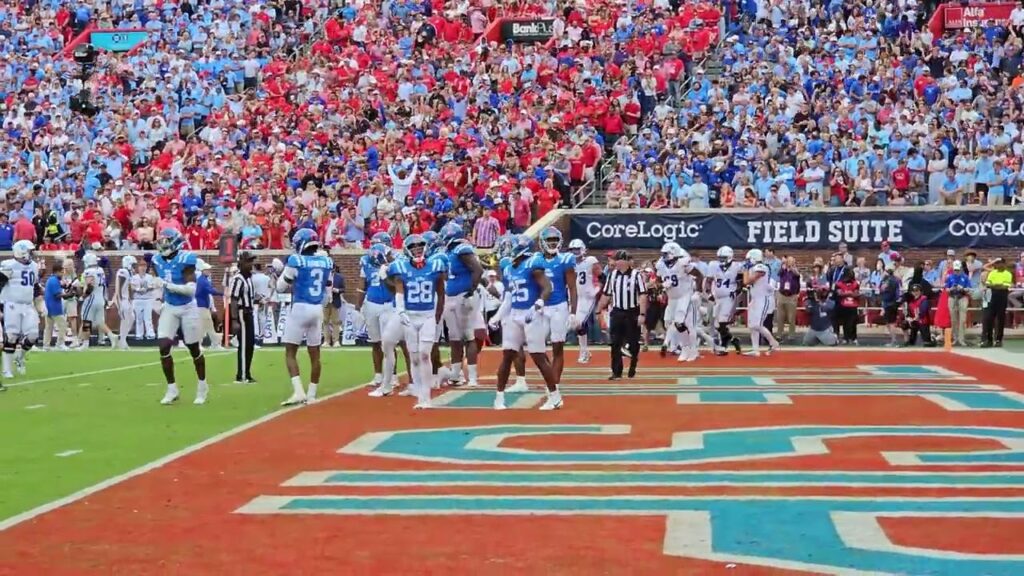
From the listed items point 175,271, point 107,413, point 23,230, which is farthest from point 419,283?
point 23,230

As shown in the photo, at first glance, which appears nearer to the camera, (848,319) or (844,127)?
(848,319)

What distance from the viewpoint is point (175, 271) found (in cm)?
1488

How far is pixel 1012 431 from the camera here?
12.4m

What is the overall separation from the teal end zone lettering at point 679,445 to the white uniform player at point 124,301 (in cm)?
1631

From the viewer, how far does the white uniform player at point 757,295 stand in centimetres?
2280

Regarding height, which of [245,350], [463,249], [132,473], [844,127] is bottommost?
[132,473]

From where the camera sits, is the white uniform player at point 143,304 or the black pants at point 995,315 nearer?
the black pants at point 995,315

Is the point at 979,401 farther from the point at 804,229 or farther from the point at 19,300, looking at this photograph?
the point at 804,229

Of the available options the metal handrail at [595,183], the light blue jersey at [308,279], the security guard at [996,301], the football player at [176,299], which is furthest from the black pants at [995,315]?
the football player at [176,299]

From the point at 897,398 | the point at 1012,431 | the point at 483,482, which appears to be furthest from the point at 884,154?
the point at 483,482

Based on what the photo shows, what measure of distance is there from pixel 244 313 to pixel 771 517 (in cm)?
1119

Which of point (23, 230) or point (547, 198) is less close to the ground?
point (547, 198)

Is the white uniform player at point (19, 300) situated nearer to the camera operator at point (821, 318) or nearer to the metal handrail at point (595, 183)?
the metal handrail at point (595, 183)

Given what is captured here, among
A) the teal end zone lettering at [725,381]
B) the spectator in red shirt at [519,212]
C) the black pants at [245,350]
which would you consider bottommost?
the teal end zone lettering at [725,381]
